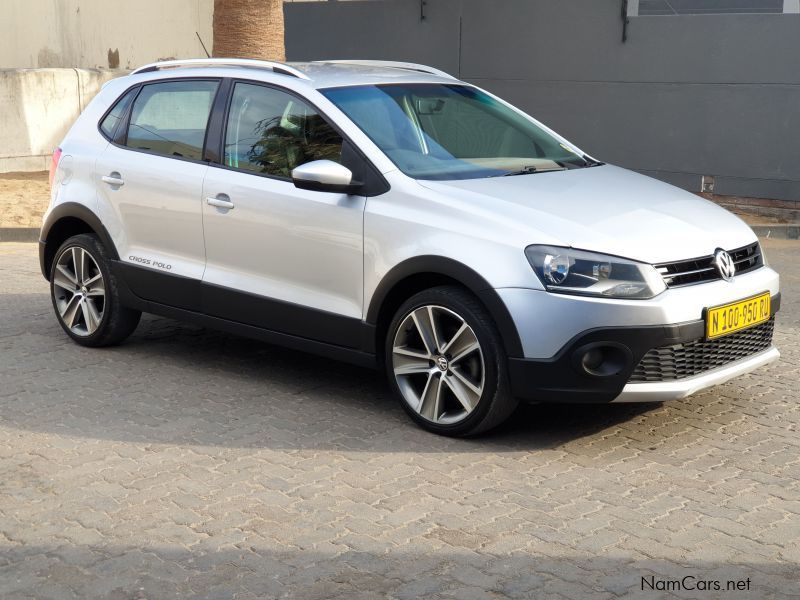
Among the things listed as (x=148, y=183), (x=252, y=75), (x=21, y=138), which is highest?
(x=252, y=75)

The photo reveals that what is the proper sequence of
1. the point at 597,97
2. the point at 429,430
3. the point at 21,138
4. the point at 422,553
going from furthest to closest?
1. the point at 21,138
2. the point at 597,97
3. the point at 429,430
4. the point at 422,553

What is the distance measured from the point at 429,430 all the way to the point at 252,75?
7.65 feet

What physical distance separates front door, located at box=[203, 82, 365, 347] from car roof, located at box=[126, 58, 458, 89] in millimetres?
124

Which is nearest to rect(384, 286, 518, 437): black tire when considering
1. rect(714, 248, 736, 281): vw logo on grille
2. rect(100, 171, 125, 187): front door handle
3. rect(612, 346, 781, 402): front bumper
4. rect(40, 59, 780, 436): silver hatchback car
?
rect(40, 59, 780, 436): silver hatchback car

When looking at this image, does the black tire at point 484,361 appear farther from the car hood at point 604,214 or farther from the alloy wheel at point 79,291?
the alloy wheel at point 79,291

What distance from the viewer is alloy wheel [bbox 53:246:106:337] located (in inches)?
296

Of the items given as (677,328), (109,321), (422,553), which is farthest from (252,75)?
(422,553)

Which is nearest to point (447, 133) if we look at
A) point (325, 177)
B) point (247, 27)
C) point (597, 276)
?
point (325, 177)

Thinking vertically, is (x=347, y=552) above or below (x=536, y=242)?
below

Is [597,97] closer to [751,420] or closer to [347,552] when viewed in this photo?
[751,420]

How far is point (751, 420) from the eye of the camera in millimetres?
6043

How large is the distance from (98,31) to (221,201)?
57.5 ft

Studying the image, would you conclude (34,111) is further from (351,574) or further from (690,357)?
(351,574)

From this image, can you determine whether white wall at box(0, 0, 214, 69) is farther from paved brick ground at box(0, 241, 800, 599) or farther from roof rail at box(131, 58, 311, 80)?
paved brick ground at box(0, 241, 800, 599)
